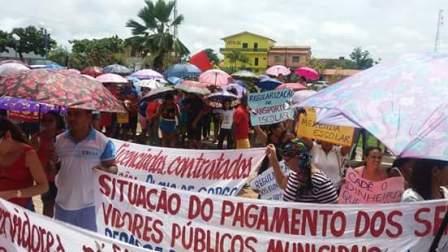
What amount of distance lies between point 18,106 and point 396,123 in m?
5.37

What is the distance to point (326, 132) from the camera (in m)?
6.17

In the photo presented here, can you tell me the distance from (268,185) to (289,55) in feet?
311

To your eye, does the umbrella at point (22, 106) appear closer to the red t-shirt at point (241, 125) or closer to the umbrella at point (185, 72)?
the red t-shirt at point (241, 125)

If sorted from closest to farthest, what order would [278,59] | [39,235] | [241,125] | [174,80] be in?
1. [39,235]
2. [241,125]
3. [174,80]
4. [278,59]

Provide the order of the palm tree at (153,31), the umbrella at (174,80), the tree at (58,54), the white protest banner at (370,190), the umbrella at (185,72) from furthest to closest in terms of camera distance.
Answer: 1. the tree at (58,54)
2. the palm tree at (153,31)
3. the umbrella at (185,72)
4. the umbrella at (174,80)
5. the white protest banner at (370,190)

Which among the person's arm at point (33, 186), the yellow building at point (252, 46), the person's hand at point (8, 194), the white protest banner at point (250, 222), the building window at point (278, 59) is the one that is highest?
the yellow building at point (252, 46)

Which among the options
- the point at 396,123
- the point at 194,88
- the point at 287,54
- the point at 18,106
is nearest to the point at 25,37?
the point at 287,54

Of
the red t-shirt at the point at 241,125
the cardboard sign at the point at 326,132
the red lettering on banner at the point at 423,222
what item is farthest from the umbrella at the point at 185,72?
the red lettering on banner at the point at 423,222

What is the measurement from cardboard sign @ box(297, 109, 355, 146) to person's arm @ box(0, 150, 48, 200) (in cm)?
290

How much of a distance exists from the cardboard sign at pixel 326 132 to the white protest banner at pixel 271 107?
0.85 m

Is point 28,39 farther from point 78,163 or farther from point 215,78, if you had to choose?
point 78,163

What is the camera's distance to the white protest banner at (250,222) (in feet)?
11.9

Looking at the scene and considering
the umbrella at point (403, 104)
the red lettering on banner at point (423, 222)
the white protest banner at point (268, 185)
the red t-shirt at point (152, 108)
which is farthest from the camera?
the red t-shirt at point (152, 108)

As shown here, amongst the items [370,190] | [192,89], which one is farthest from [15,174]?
[192,89]
